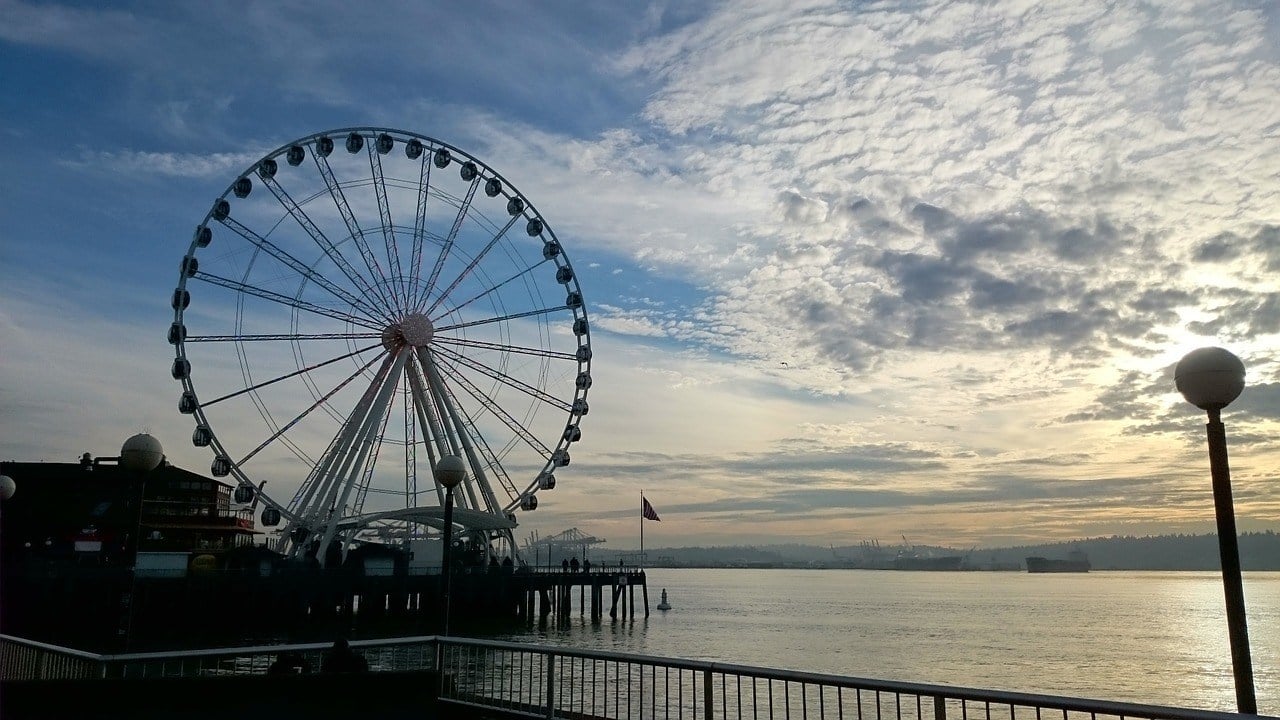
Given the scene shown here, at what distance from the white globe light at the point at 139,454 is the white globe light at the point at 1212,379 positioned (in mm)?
10741

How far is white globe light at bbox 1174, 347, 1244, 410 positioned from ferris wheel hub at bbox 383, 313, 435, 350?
3526 centimetres

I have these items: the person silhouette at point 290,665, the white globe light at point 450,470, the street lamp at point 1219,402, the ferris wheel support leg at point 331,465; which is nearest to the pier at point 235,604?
the ferris wheel support leg at point 331,465

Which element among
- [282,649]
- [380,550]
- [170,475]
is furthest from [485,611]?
[282,649]

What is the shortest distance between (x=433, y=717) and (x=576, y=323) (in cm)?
3666

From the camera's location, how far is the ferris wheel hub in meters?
40.2

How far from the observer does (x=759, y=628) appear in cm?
6912

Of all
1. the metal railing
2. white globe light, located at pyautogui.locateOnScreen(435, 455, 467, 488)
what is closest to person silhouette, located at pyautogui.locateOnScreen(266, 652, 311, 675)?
the metal railing

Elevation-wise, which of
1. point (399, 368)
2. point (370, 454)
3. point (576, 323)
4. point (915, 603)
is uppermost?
point (576, 323)

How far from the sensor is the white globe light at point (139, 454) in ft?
38.4

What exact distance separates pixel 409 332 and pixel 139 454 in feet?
94.9

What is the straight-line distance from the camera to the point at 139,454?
38.6ft

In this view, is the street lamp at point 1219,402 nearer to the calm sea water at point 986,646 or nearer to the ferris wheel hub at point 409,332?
the calm sea water at point 986,646

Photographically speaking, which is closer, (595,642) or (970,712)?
(970,712)

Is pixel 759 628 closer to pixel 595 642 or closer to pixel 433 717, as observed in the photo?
pixel 595 642
